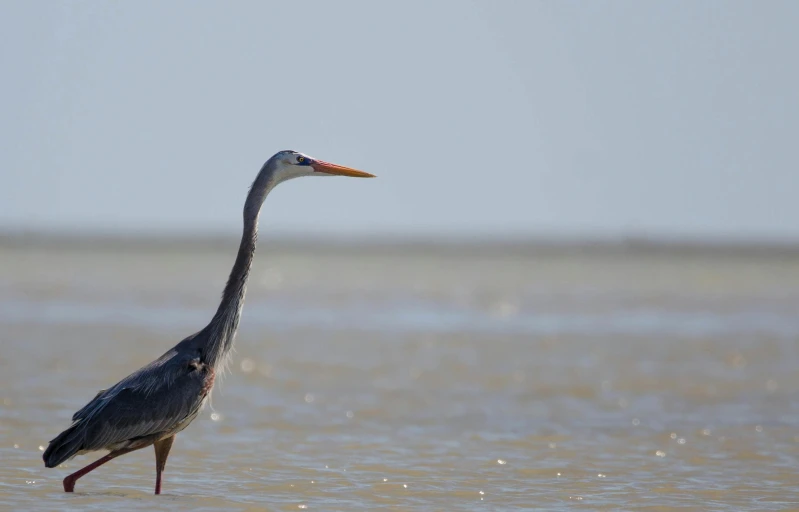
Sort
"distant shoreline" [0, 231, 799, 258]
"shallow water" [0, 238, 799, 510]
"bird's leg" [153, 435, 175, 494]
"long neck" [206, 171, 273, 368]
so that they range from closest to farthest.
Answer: "bird's leg" [153, 435, 175, 494] < "long neck" [206, 171, 273, 368] < "shallow water" [0, 238, 799, 510] < "distant shoreline" [0, 231, 799, 258]

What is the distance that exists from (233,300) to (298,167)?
104cm

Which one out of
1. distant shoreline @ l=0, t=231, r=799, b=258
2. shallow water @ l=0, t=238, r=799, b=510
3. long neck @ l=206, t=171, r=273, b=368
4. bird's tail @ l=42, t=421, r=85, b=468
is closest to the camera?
bird's tail @ l=42, t=421, r=85, b=468

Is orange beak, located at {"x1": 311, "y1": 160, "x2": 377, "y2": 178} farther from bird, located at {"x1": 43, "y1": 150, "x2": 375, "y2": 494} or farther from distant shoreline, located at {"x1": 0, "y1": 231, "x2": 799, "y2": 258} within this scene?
distant shoreline, located at {"x1": 0, "y1": 231, "x2": 799, "y2": 258}

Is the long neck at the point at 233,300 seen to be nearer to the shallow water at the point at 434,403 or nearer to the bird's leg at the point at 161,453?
the bird's leg at the point at 161,453

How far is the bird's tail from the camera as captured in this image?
824 cm

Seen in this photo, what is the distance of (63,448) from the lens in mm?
8266

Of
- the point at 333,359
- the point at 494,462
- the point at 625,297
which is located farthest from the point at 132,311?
the point at 494,462

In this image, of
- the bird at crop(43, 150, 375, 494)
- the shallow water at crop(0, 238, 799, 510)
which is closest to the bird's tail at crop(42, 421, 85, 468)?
the bird at crop(43, 150, 375, 494)

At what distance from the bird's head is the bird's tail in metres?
2.19

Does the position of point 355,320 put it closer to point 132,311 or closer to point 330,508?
point 132,311

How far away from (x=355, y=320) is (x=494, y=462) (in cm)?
1200

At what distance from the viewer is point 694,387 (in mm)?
14383

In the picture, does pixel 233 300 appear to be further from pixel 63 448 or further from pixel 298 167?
pixel 63 448

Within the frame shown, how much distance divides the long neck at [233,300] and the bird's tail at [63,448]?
3.27ft
